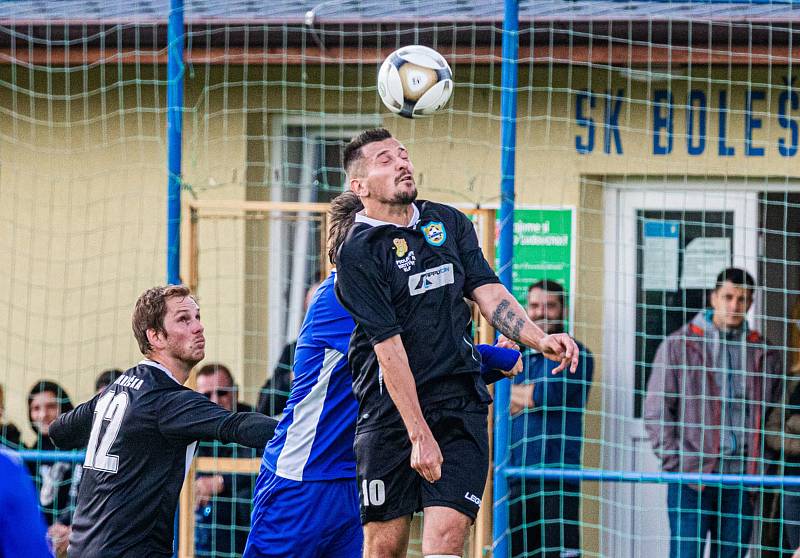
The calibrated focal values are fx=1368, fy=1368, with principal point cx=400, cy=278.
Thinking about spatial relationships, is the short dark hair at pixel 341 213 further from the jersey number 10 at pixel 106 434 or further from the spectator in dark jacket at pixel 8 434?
the spectator in dark jacket at pixel 8 434

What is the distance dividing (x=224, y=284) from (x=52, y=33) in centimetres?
195

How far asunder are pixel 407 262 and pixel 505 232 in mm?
1857

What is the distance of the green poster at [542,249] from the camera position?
28.8 feet

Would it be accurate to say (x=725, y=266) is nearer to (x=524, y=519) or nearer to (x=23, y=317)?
(x=524, y=519)

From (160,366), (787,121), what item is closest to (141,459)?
(160,366)

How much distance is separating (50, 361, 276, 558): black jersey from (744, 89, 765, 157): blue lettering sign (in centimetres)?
456

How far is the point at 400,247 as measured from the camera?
205 inches

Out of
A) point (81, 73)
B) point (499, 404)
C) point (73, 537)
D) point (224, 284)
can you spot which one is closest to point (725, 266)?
point (499, 404)

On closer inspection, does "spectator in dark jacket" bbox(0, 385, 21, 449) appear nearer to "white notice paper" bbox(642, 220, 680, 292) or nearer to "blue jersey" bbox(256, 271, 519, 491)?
"blue jersey" bbox(256, 271, 519, 491)

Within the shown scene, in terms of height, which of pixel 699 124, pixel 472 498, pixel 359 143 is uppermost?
pixel 699 124

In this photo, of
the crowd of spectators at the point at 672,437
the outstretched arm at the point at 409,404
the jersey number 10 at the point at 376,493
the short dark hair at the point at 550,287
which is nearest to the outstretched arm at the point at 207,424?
the jersey number 10 at the point at 376,493

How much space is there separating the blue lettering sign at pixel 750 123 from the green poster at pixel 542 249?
4.14 feet

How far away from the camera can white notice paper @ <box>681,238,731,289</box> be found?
29.1ft

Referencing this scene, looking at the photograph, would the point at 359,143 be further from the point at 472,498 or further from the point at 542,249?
the point at 542,249
